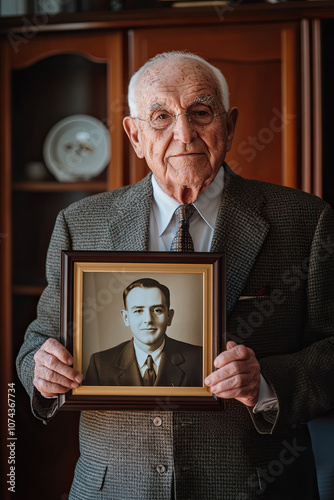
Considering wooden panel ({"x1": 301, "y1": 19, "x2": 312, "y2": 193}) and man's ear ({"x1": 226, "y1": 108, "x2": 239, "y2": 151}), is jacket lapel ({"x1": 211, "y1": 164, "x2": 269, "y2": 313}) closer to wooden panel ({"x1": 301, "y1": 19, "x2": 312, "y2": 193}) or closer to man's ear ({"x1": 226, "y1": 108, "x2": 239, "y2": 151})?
man's ear ({"x1": 226, "y1": 108, "x2": 239, "y2": 151})

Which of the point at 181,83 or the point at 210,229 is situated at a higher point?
the point at 181,83

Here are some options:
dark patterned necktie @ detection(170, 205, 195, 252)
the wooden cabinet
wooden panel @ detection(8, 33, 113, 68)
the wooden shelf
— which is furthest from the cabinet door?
dark patterned necktie @ detection(170, 205, 195, 252)

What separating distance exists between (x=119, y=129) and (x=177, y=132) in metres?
0.83

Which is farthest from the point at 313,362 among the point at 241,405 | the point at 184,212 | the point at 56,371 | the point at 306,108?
the point at 306,108

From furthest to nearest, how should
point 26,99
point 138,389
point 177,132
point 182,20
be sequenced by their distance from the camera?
point 26,99
point 182,20
point 177,132
point 138,389

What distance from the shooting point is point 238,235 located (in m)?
1.11

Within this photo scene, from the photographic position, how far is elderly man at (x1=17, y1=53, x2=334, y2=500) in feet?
3.48

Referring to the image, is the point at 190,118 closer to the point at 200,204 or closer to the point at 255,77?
the point at 200,204

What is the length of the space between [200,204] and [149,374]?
1.28ft

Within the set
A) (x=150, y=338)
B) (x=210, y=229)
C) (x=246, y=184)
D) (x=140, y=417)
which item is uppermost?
(x=246, y=184)

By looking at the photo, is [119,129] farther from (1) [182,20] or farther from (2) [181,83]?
(2) [181,83]

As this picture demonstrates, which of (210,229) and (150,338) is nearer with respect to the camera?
(150,338)

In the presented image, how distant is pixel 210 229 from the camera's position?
1.14m

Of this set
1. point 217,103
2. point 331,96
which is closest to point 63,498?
point 217,103
